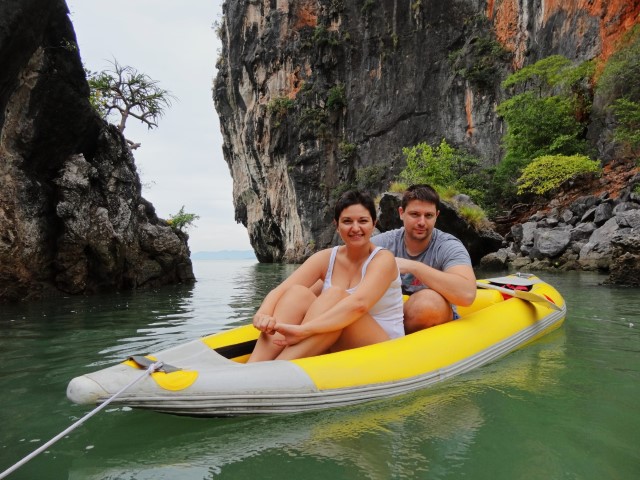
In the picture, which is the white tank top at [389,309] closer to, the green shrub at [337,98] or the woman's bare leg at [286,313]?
the woman's bare leg at [286,313]

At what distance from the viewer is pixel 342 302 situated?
2.41 meters

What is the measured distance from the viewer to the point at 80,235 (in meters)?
8.62

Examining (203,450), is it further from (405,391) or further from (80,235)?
(80,235)

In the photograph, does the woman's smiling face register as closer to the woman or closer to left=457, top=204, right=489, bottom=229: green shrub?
the woman

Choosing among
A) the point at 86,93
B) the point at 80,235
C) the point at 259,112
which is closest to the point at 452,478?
the point at 80,235

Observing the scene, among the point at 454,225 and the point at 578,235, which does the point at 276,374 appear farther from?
the point at 578,235

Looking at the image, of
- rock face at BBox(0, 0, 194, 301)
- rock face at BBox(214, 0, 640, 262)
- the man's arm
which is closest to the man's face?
the man's arm

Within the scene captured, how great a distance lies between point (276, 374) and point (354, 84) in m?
27.9

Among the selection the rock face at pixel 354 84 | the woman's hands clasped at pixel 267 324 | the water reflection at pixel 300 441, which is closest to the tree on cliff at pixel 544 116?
the rock face at pixel 354 84

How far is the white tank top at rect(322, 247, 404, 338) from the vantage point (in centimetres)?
267

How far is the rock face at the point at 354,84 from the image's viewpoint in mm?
22281

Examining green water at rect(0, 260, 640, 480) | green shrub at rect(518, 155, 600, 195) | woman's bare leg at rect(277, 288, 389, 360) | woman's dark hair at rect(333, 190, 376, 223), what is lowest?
green water at rect(0, 260, 640, 480)

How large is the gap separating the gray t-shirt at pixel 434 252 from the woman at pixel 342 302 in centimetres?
55

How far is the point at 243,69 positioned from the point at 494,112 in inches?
738
